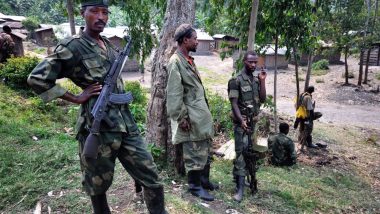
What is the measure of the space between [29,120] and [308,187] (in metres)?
5.61

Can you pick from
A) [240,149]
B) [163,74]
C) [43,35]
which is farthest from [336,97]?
[43,35]

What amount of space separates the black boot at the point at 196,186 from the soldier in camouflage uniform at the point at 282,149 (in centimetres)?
294

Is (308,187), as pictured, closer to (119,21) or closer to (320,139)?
(320,139)

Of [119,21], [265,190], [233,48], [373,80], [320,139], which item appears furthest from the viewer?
[119,21]

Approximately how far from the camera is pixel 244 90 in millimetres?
4664

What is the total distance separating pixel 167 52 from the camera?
4668 mm

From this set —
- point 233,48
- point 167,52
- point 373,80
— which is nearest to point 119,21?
point 373,80

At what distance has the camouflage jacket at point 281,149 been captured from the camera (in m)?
6.75

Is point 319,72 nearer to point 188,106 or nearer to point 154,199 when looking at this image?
point 188,106

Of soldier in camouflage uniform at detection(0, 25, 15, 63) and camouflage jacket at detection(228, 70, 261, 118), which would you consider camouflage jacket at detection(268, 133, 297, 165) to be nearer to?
camouflage jacket at detection(228, 70, 261, 118)

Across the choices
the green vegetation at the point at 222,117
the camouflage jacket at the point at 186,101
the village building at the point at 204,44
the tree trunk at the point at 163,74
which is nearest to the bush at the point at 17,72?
the green vegetation at the point at 222,117

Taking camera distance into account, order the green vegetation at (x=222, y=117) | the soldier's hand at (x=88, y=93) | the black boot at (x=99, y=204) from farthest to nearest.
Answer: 1. the green vegetation at (x=222, y=117)
2. the black boot at (x=99, y=204)
3. the soldier's hand at (x=88, y=93)

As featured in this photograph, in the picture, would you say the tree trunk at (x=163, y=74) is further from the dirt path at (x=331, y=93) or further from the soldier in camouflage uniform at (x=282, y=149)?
the dirt path at (x=331, y=93)

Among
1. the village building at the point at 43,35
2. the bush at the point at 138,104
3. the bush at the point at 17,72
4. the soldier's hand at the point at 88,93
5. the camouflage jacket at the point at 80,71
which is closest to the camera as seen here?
the camouflage jacket at the point at 80,71
